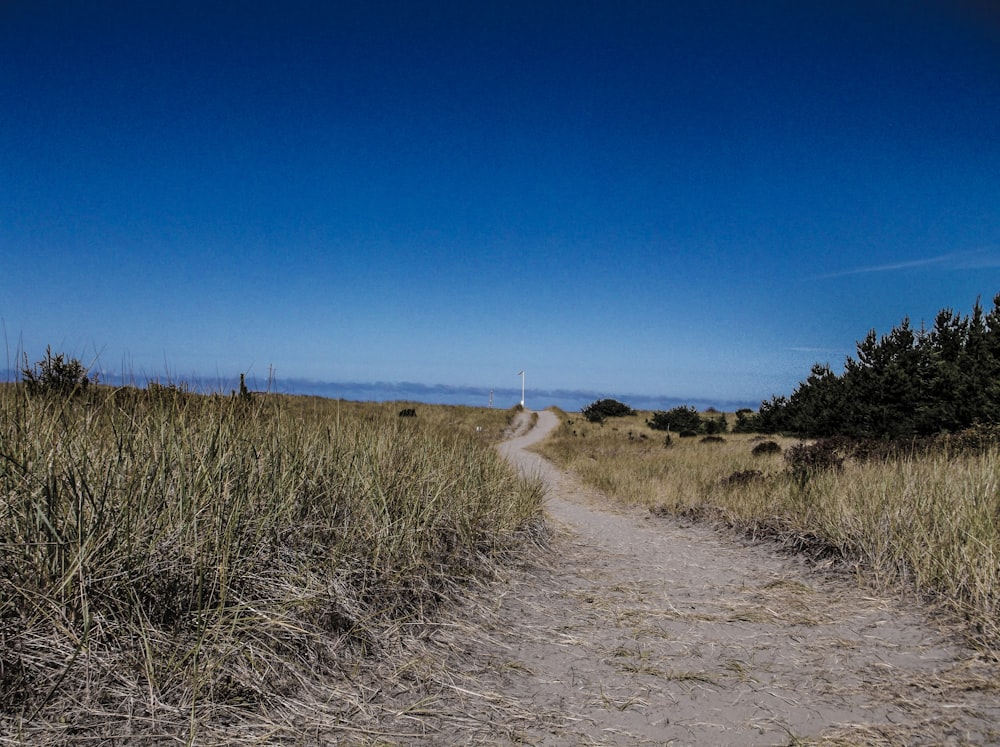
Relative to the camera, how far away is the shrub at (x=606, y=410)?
44.9 metres

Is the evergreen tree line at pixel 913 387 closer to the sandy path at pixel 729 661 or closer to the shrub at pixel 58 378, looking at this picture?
the sandy path at pixel 729 661

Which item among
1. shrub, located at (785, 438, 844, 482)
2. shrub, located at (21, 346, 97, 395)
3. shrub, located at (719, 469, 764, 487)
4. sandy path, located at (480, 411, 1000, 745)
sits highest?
shrub, located at (21, 346, 97, 395)

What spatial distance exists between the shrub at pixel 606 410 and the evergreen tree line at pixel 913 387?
55.8 ft

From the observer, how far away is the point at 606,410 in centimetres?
4606

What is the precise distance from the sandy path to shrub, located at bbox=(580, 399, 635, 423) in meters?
39.1

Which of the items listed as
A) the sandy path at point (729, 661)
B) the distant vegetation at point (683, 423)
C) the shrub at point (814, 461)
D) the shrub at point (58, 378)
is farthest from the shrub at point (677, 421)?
the shrub at point (58, 378)

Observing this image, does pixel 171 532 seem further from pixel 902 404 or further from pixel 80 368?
pixel 902 404

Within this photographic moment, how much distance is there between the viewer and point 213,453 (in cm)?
368

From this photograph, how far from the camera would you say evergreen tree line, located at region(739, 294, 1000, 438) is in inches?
557

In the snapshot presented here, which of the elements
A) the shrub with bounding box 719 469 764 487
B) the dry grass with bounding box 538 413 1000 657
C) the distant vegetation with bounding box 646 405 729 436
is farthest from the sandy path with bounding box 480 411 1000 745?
the distant vegetation with bounding box 646 405 729 436

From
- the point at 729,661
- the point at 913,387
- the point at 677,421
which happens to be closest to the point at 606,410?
the point at 677,421

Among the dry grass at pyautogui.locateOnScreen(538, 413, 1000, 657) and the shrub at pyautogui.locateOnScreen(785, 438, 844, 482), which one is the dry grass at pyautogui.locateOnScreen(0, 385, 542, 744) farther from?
the shrub at pyautogui.locateOnScreen(785, 438, 844, 482)

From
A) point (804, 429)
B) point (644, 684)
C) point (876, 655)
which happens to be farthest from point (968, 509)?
point (804, 429)

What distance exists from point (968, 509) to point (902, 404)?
17478mm
